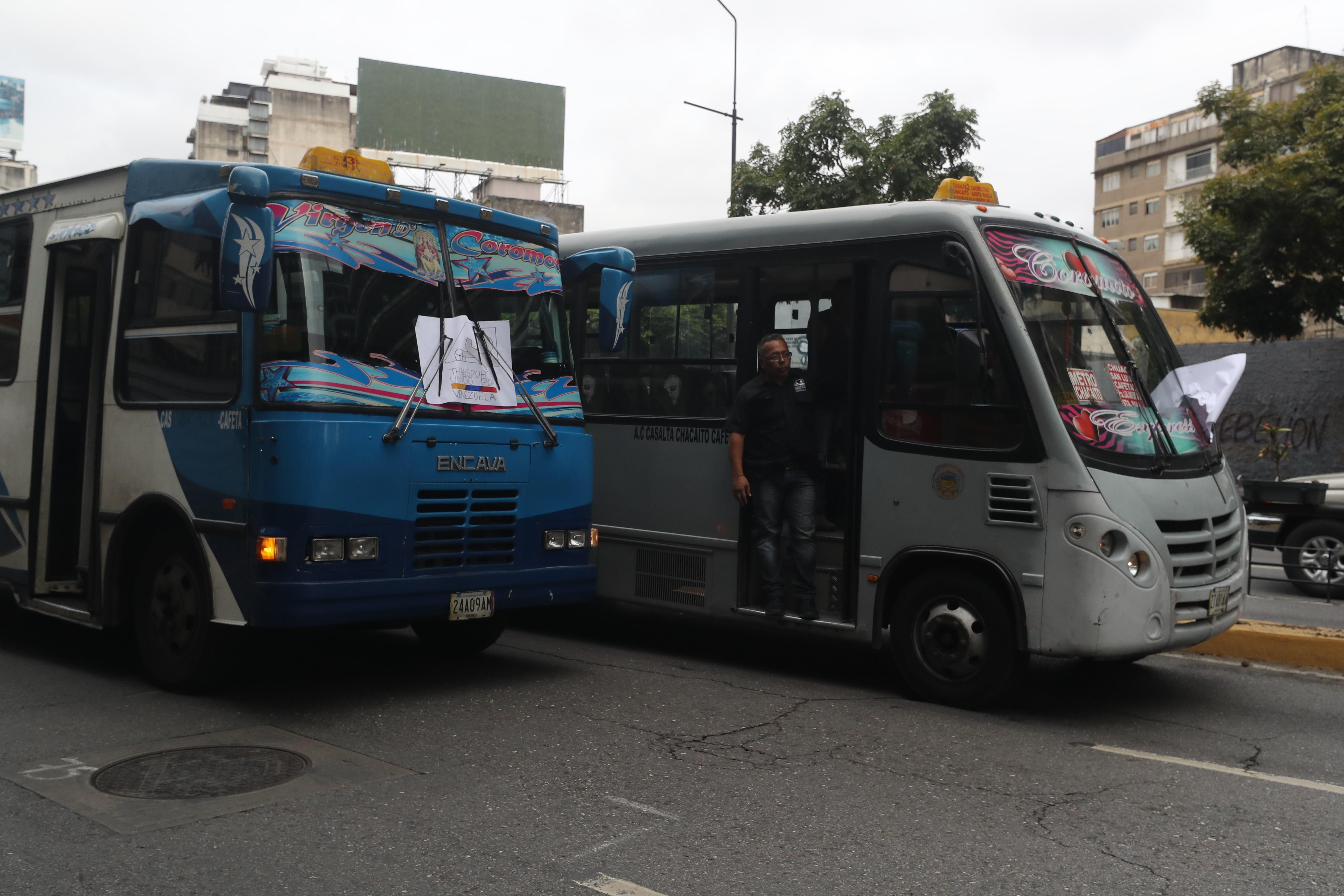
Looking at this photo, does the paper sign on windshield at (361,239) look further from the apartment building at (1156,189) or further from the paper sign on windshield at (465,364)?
the apartment building at (1156,189)

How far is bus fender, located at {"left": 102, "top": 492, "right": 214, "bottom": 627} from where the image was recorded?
6781 millimetres

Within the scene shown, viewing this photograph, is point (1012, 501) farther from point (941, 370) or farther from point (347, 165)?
point (347, 165)

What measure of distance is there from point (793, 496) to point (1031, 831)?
10.2 ft

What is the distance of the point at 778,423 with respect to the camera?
754 cm

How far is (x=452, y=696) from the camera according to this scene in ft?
22.5

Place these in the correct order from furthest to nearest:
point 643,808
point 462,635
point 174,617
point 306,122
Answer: point 306,122 → point 462,635 → point 174,617 → point 643,808

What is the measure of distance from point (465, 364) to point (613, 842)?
3.15m

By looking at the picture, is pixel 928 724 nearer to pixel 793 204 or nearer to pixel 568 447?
pixel 568 447

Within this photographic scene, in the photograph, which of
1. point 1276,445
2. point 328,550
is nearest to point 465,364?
point 328,550

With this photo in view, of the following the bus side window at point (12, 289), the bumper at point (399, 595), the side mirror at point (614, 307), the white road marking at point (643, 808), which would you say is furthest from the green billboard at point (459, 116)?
the white road marking at point (643, 808)

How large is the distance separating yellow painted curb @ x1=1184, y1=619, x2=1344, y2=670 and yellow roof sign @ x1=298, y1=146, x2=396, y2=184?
572cm

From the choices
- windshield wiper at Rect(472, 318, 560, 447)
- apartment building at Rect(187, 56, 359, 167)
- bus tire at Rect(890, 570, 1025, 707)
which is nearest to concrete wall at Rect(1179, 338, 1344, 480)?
bus tire at Rect(890, 570, 1025, 707)

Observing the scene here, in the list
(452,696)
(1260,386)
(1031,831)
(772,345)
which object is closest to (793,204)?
(1260,386)

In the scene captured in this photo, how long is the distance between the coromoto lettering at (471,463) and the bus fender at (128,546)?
143 cm
